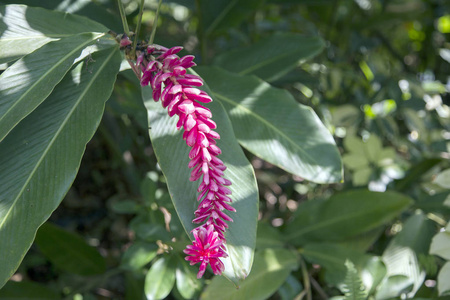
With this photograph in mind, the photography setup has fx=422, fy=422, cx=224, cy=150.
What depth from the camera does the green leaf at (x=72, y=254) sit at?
1.14 metres

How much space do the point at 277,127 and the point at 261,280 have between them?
0.34 m

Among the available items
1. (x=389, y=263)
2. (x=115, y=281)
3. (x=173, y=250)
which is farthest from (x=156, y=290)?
(x=115, y=281)

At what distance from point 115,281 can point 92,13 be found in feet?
3.41

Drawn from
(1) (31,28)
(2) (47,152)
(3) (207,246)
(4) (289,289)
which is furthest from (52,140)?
(4) (289,289)

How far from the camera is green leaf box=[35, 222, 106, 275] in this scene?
1140 mm

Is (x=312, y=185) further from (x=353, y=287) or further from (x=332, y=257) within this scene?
(x=353, y=287)

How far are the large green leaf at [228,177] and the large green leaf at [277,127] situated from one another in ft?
0.40

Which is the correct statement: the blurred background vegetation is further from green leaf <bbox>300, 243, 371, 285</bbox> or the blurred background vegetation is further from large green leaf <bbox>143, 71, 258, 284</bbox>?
large green leaf <bbox>143, 71, 258, 284</bbox>

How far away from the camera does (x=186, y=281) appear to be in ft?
2.85

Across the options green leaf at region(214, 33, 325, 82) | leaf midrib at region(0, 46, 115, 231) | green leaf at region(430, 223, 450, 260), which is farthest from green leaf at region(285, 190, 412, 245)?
leaf midrib at region(0, 46, 115, 231)

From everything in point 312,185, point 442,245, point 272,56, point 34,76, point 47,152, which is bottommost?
point 312,185

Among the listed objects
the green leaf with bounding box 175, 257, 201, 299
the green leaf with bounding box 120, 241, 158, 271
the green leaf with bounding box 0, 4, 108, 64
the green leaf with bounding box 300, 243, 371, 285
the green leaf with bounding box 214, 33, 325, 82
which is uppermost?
the green leaf with bounding box 0, 4, 108, 64

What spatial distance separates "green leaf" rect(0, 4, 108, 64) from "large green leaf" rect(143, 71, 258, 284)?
0.54ft

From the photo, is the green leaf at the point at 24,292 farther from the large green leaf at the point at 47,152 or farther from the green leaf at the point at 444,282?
the green leaf at the point at 444,282
